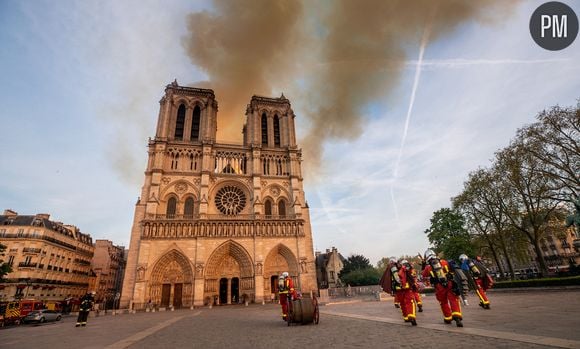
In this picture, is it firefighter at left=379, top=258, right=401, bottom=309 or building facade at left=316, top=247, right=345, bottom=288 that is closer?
firefighter at left=379, top=258, right=401, bottom=309

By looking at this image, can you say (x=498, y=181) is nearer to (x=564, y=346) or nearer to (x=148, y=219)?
(x=564, y=346)

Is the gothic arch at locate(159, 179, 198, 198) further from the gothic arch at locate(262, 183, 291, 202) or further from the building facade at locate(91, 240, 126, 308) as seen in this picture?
the building facade at locate(91, 240, 126, 308)

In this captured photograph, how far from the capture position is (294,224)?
3133 cm

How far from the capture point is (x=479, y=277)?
964 cm

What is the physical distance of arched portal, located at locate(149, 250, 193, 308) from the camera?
26312 millimetres

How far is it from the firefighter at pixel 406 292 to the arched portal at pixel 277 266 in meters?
23.1

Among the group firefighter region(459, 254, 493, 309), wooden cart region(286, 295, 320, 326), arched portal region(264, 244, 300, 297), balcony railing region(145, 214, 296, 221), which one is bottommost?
wooden cart region(286, 295, 320, 326)

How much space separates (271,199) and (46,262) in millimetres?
28044

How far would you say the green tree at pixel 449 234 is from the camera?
27547mm

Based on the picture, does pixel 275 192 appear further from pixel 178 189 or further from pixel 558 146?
pixel 558 146

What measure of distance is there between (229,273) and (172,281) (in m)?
5.47

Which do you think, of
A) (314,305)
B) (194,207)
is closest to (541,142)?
(314,305)

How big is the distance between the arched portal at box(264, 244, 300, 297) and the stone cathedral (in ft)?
0.34

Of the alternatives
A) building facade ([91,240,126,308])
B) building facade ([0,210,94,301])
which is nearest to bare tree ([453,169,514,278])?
building facade ([0,210,94,301])
